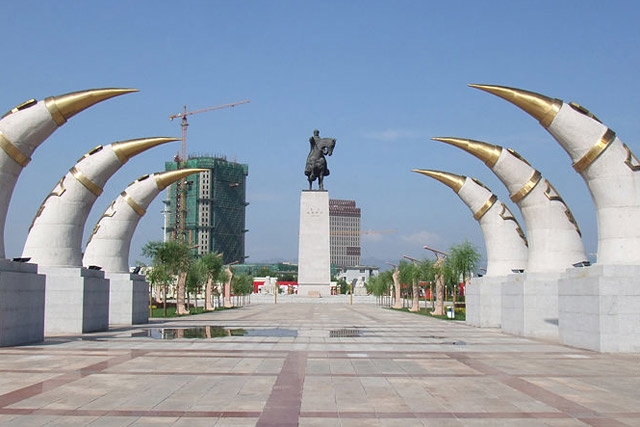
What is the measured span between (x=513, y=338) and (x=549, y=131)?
6495 millimetres

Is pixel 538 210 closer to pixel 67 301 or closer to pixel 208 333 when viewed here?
pixel 208 333

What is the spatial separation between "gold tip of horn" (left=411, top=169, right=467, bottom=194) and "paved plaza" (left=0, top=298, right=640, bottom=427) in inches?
449

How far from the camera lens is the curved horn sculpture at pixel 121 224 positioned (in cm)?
2789

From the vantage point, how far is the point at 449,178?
2844 cm

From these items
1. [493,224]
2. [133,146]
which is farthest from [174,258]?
[493,224]

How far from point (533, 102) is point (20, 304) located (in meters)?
13.5

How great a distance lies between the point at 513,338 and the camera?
20500 millimetres

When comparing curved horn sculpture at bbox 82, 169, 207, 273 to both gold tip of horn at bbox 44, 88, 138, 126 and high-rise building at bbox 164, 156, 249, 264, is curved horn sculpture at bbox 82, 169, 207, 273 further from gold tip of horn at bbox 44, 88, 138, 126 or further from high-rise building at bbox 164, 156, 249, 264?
high-rise building at bbox 164, 156, 249, 264

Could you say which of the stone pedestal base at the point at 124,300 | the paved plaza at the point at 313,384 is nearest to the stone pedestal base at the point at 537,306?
the paved plaza at the point at 313,384

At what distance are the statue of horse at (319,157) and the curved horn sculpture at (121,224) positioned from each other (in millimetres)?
36369

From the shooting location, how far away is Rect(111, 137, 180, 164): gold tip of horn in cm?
2314

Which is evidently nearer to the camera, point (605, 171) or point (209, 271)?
point (605, 171)

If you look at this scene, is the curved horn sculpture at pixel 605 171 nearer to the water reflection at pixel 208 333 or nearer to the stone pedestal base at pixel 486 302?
the stone pedestal base at pixel 486 302

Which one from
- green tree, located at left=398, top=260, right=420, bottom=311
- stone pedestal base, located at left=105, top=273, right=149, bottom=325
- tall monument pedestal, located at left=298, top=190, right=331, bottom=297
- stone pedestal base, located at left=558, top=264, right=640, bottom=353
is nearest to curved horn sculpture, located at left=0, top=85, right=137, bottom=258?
stone pedestal base, located at left=105, top=273, right=149, bottom=325
